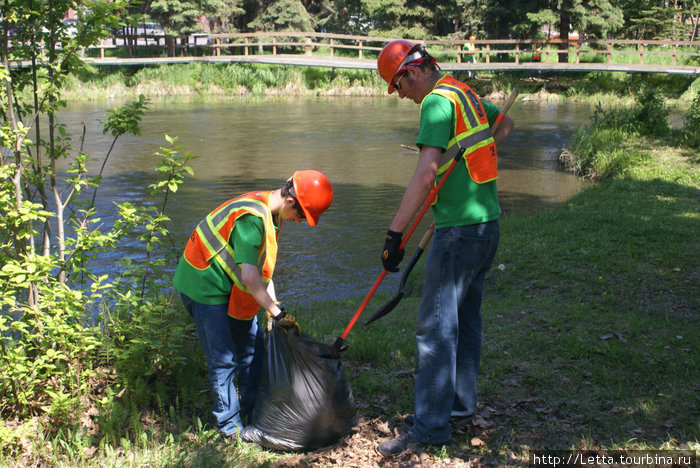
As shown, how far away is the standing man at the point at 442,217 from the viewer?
10.9ft

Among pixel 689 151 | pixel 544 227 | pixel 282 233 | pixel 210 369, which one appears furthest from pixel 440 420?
pixel 689 151

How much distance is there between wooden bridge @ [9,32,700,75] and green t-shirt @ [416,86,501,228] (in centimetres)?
2535

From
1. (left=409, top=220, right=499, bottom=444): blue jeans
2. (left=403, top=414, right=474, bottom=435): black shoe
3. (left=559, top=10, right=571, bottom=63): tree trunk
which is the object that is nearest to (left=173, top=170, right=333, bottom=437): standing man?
(left=409, top=220, right=499, bottom=444): blue jeans

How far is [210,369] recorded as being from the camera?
3.69 metres

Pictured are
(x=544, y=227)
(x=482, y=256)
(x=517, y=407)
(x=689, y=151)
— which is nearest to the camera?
(x=482, y=256)

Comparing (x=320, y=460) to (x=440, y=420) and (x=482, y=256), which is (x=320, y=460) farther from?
(x=482, y=256)

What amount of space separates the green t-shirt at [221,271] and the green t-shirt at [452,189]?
0.95 meters

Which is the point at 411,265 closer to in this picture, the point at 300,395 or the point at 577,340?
the point at 300,395

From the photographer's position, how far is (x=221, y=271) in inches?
139

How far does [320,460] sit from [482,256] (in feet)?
4.70

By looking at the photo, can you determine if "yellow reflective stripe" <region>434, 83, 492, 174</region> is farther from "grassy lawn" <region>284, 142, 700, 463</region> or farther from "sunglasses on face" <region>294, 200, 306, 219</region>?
"grassy lawn" <region>284, 142, 700, 463</region>

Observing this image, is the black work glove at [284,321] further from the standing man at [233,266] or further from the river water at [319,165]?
the river water at [319,165]

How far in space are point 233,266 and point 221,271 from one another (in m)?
0.09

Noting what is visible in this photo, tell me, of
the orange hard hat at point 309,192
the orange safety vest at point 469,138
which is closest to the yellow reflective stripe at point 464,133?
the orange safety vest at point 469,138
